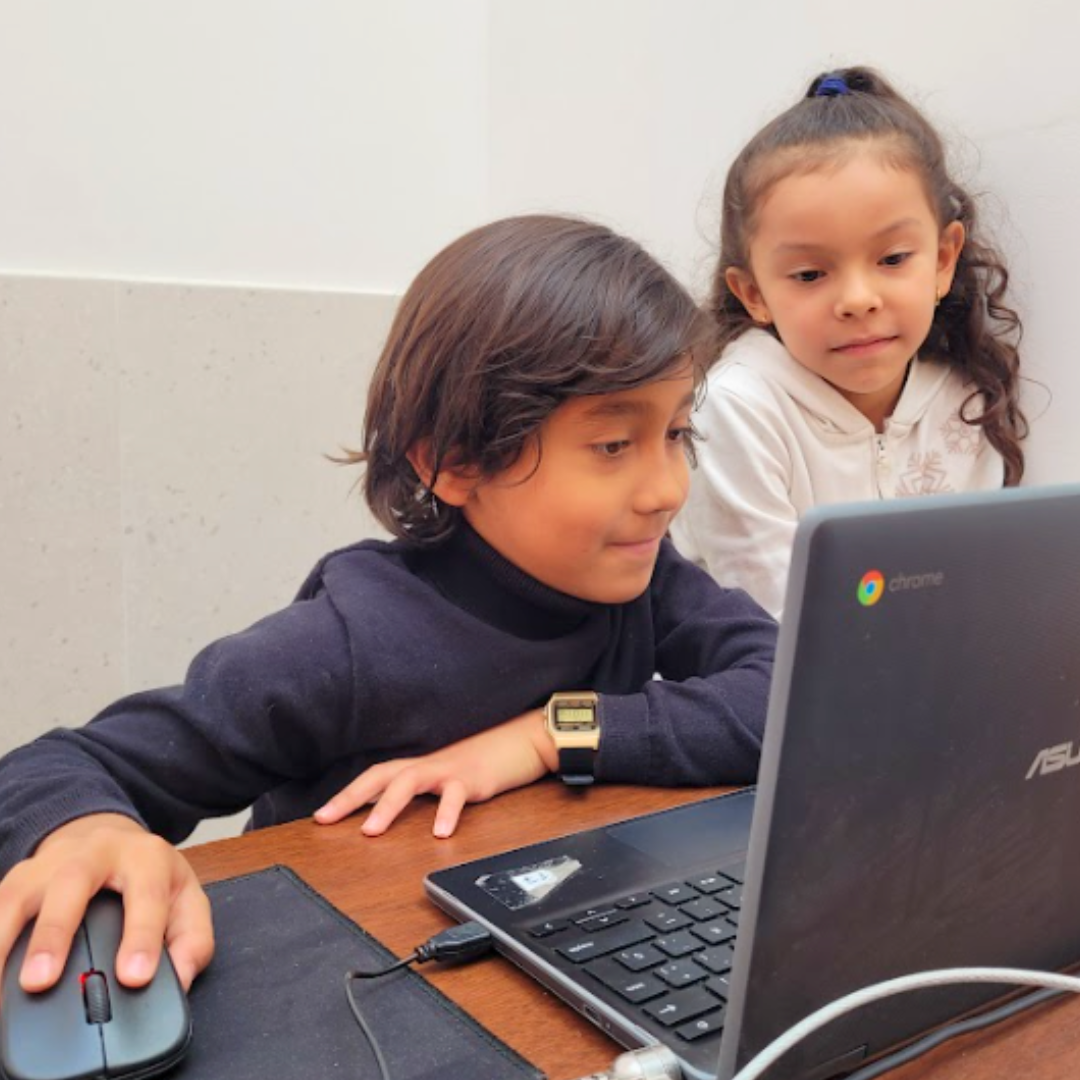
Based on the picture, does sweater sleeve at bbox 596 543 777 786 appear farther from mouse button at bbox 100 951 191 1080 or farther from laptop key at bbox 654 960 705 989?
mouse button at bbox 100 951 191 1080

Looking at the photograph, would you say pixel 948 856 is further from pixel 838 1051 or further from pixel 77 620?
pixel 77 620

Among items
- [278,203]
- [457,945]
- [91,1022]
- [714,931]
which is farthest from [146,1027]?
[278,203]

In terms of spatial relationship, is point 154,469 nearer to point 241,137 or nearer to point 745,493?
point 241,137

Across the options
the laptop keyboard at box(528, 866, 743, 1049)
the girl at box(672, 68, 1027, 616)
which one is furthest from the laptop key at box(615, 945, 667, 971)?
the girl at box(672, 68, 1027, 616)

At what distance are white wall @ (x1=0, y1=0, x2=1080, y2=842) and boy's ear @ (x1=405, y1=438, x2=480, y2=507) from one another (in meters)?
0.65

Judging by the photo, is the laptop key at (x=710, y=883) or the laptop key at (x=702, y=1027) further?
the laptop key at (x=710, y=883)

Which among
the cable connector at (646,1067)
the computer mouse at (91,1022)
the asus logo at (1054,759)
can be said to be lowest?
the cable connector at (646,1067)

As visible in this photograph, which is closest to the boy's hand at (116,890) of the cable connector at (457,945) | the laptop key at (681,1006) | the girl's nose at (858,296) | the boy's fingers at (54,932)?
the boy's fingers at (54,932)

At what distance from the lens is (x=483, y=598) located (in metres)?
0.89

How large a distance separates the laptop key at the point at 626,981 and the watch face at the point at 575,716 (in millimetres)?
306

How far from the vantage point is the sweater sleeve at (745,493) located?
1.18 m

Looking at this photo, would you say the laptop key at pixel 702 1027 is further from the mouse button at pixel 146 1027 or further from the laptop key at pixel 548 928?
the mouse button at pixel 146 1027

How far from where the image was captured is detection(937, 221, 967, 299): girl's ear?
115 cm

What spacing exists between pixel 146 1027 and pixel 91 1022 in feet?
0.07
